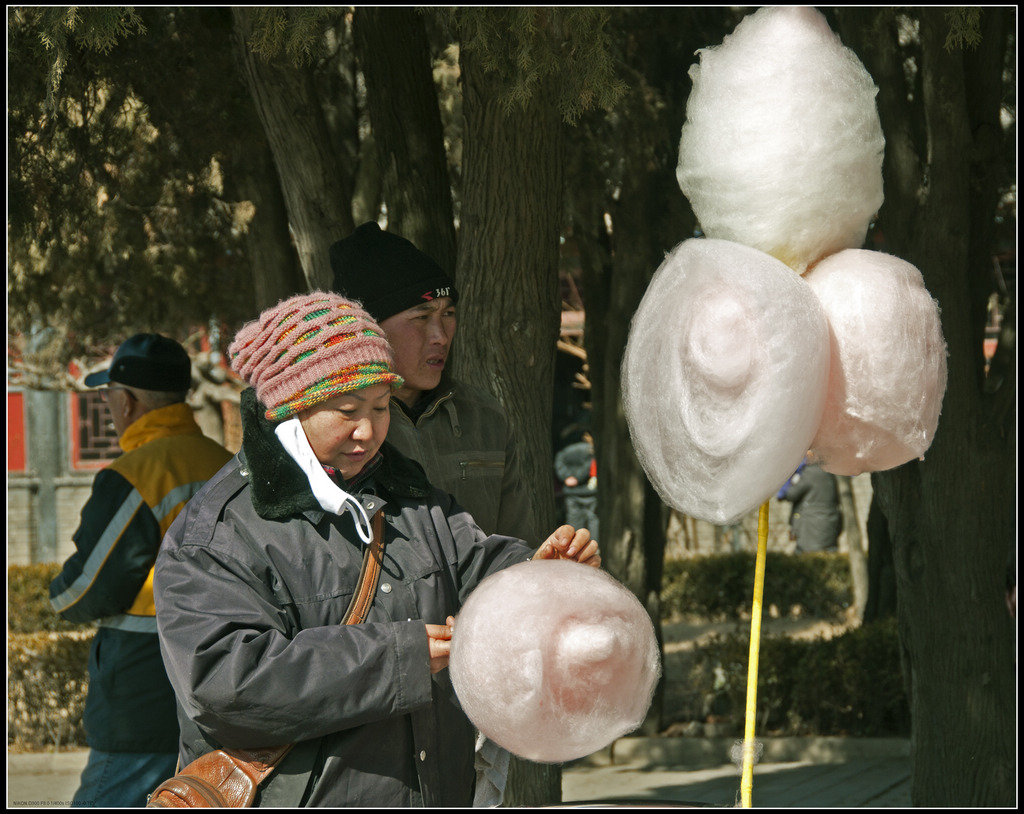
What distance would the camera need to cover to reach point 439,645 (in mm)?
2098

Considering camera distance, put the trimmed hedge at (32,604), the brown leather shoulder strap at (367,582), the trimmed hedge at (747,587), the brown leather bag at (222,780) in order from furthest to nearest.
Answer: the trimmed hedge at (747,587) < the trimmed hedge at (32,604) < the brown leather shoulder strap at (367,582) < the brown leather bag at (222,780)

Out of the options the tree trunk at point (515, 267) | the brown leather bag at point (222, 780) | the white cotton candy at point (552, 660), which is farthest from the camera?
the tree trunk at point (515, 267)

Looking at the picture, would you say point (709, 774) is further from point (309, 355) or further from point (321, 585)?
point (309, 355)

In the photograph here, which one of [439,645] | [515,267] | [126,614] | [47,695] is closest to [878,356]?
[439,645]

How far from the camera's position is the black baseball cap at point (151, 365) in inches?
159

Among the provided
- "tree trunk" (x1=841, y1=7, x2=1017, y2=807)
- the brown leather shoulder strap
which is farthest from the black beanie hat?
"tree trunk" (x1=841, y1=7, x2=1017, y2=807)

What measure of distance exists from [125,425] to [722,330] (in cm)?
281

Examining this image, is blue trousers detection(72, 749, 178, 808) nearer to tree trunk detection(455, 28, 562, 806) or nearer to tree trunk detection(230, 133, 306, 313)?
tree trunk detection(455, 28, 562, 806)

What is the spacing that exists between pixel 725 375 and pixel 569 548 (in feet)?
1.57

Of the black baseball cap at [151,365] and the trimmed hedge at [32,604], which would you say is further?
the trimmed hedge at [32,604]

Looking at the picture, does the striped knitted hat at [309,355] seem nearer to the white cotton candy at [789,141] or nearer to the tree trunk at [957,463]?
the white cotton candy at [789,141]

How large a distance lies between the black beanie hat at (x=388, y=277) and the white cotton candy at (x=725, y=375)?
943mm

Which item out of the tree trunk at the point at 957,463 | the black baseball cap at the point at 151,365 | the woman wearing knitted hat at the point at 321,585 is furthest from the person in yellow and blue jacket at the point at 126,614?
the tree trunk at the point at 957,463

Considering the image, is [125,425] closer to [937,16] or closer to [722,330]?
[722,330]
